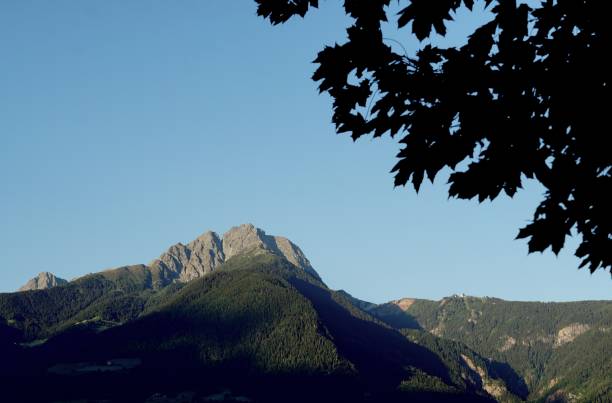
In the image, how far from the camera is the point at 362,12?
30.9 feet

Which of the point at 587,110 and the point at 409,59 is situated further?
the point at 409,59

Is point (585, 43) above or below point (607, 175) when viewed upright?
above

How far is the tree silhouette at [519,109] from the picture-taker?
25.9 feet

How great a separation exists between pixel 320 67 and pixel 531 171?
3011 millimetres

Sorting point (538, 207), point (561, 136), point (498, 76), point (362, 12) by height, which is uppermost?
point (362, 12)

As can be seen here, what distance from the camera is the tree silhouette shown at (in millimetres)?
7891

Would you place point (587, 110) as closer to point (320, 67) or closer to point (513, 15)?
point (513, 15)

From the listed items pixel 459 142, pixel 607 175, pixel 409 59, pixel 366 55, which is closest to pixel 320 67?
pixel 366 55

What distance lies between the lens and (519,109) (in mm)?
8094

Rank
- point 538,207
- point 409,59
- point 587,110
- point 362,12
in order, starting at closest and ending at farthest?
point 587,110
point 538,207
point 409,59
point 362,12

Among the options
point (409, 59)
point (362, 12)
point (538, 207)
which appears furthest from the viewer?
point (362, 12)

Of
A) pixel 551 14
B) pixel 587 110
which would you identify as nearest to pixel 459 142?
pixel 587 110

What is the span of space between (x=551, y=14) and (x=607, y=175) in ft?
7.08

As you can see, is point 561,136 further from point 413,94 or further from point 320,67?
point 320,67
